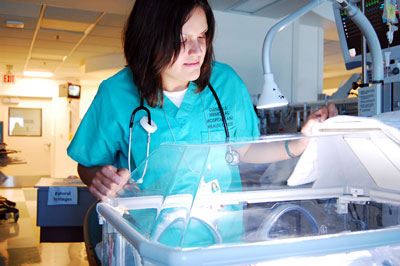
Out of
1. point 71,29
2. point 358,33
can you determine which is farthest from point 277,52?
point 71,29

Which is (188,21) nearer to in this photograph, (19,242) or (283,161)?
(283,161)

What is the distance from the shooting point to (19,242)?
4.86 m

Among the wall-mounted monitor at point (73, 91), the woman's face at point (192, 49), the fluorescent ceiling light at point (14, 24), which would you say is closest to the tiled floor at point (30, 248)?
the fluorescent ceiling light at point (14, 24)

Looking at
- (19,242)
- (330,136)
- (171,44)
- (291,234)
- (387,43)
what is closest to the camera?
(291,234)

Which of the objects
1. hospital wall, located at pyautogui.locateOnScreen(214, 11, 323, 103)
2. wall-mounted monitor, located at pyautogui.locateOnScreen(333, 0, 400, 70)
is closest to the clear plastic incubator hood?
wall-mounted monitor, located at pyautogui.locateOnScreen(333, 0, 400, 70)

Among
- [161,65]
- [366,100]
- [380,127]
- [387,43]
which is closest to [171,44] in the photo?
[161,65]

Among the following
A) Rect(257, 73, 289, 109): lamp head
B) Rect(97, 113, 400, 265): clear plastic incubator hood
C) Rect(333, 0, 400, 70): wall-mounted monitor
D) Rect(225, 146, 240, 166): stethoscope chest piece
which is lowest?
Rect(97, 113, 400, 265): clear plastic incubator hood

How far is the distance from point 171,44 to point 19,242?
14.6ft

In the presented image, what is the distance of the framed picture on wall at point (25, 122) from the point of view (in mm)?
10812

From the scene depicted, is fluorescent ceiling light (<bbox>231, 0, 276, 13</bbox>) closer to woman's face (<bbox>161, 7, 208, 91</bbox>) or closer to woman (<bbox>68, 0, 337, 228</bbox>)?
woman (<bbox>68, 0, 337, 228</bbox>)

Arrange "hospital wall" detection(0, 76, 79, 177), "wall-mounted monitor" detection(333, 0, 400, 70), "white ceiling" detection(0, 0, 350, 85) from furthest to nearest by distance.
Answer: "hospital wall" detection(0, 76, 79, 177) < "white ceiling" detection(0, 0, 350, 85) < "wall-mounted monitor" detection(333, 0, 400, 70)

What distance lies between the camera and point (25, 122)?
11.0 meters

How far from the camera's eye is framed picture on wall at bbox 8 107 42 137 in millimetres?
10812

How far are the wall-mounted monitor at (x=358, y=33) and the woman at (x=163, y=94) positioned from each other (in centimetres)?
80
